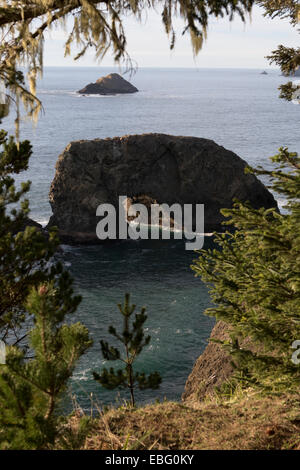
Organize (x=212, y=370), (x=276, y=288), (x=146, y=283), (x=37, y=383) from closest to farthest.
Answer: (x=37, y=383) → (x=276, y=288) → (x=212, y=370) → (x=146, y=283)

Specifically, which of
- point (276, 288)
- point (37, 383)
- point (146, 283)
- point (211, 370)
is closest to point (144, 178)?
point (146, 283)

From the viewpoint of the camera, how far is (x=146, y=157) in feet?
173

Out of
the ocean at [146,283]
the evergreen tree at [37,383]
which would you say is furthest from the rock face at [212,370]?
the evergreen tree at [37,383]

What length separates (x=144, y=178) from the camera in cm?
5338

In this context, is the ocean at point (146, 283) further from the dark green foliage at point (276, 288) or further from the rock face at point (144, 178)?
the rock face at point (144, 178)

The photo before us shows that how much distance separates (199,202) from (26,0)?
47758 mm

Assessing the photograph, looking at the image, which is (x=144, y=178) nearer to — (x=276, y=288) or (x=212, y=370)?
(x=212, y=370)

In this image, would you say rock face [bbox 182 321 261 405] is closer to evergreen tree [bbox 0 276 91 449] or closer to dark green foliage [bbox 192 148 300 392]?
dark green foliage [bbox 192 148 300 392]

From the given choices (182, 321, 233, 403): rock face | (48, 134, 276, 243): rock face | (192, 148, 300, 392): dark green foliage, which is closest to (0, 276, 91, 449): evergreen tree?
(192, 148, 300, 392): dark green foliage

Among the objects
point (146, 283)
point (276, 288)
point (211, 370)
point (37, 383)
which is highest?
point (276, 288)

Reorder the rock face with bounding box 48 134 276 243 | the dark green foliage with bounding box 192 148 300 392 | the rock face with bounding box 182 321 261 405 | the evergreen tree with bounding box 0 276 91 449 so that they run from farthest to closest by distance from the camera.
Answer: the rock face with bounding box 48 134 276 243
the rock face with bounding box 182 321 261 405
the dark green foliage with bounding box 192 148 300 392
the evergreen tree with bounding box 0 276 91 449

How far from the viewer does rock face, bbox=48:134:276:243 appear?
5169 cm
